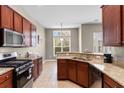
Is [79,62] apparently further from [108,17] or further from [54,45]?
[54,45]

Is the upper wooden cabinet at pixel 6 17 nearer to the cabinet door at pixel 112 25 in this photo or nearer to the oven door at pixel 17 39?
the oven door at pixel 17 39

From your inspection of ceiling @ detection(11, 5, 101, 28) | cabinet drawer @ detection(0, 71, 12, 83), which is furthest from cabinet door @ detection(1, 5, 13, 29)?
ceiling @ detection(11, 5, 101, 28)

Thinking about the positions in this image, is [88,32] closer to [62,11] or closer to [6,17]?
[62,11]

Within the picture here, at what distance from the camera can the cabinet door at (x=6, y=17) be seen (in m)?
3.57

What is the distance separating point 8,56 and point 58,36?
9.73 meters

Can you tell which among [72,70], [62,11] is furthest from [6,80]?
[62,11]

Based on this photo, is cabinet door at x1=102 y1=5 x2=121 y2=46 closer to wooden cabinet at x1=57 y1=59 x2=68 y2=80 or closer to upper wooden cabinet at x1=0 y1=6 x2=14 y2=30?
upper wooden cabinet at x1=0 y1=6 x2=14 y2=30

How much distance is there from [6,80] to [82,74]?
255 cm

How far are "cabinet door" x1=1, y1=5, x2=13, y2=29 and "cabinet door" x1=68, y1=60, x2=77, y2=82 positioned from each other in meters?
2.38

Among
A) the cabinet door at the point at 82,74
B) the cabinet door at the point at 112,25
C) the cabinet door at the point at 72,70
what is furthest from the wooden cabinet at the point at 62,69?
the cabinet door at the point at 112,25

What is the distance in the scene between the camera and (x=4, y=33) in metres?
3.49

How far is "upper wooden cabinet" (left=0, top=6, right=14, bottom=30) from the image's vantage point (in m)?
3.55
